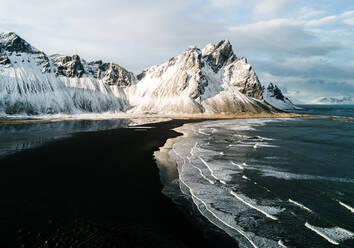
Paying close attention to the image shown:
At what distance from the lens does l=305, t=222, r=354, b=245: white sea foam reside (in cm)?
1638

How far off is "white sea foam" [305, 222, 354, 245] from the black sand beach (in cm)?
940

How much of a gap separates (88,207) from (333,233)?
22095mm

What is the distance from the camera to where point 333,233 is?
17234 millimetres

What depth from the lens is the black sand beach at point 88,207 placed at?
16.2 meters

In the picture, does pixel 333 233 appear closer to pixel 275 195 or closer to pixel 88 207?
pixel 275 195

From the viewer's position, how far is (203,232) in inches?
695

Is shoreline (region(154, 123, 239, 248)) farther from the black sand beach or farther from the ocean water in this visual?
the black sand beach

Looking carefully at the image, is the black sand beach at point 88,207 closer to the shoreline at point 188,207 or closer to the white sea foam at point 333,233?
the shoreline at point 188,207

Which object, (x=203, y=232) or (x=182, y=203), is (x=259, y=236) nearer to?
(x=203, y=232)

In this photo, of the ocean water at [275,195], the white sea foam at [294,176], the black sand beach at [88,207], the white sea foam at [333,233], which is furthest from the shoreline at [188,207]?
the white sea foam at [294,176]

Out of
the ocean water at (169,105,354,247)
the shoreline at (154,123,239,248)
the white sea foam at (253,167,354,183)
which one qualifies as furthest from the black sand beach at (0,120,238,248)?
the white sea foam at (253,167,354,183)

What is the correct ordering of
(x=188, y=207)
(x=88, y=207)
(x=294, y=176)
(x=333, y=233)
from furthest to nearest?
(x=294, y=176)
(x=188, y=207)
(x=88, y=207)
(x=333, y=233)

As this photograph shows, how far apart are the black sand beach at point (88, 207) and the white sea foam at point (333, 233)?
370 inches

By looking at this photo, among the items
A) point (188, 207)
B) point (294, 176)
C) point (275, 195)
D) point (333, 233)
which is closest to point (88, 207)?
point (188, 207)
